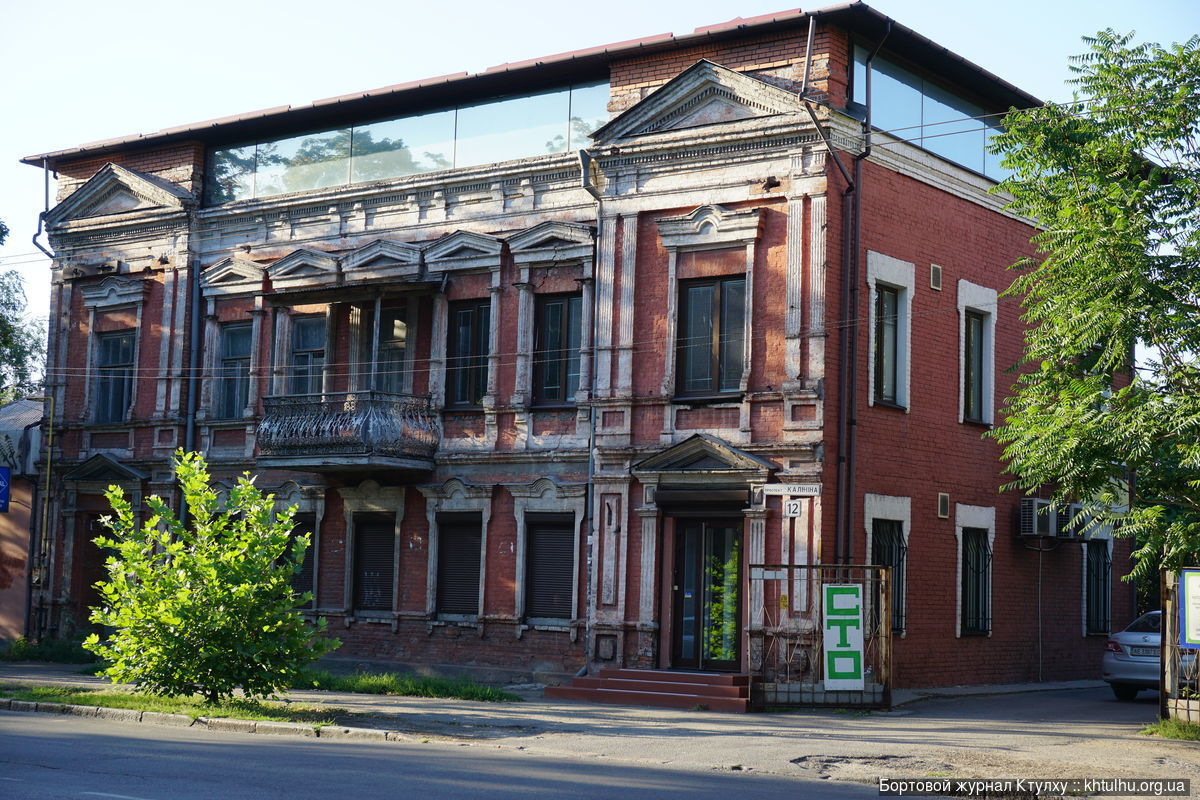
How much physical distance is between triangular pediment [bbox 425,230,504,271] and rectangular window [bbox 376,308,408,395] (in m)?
1.20

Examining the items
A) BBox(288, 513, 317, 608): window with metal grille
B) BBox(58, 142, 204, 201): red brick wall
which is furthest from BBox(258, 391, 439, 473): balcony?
BBox(58, 142, 204, 201): red brick wall

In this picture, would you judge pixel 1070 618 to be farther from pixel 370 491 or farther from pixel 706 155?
pixel 370 491

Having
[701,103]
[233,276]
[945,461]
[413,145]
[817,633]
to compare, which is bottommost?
[817,633]

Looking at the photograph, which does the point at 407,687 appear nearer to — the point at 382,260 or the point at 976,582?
the point at 382,260

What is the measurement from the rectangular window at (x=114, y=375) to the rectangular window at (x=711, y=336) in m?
12.4

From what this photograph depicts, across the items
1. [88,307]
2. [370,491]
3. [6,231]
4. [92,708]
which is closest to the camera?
[92,708]

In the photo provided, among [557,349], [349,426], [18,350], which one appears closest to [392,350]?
[349,426]

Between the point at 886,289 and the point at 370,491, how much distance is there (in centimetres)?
951

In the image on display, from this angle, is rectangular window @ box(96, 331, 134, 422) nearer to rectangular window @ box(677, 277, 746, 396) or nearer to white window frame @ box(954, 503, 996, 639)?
rectangular window @ box(677, 277, 746, 396)

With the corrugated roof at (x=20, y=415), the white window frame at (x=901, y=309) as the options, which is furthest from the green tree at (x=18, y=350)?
the white window frame at (x=901, y=309)

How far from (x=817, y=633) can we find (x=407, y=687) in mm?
5921

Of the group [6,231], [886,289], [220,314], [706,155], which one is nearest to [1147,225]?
[886,289]

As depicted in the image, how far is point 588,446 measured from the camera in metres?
22.1

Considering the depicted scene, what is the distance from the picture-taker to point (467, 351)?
2389cm
